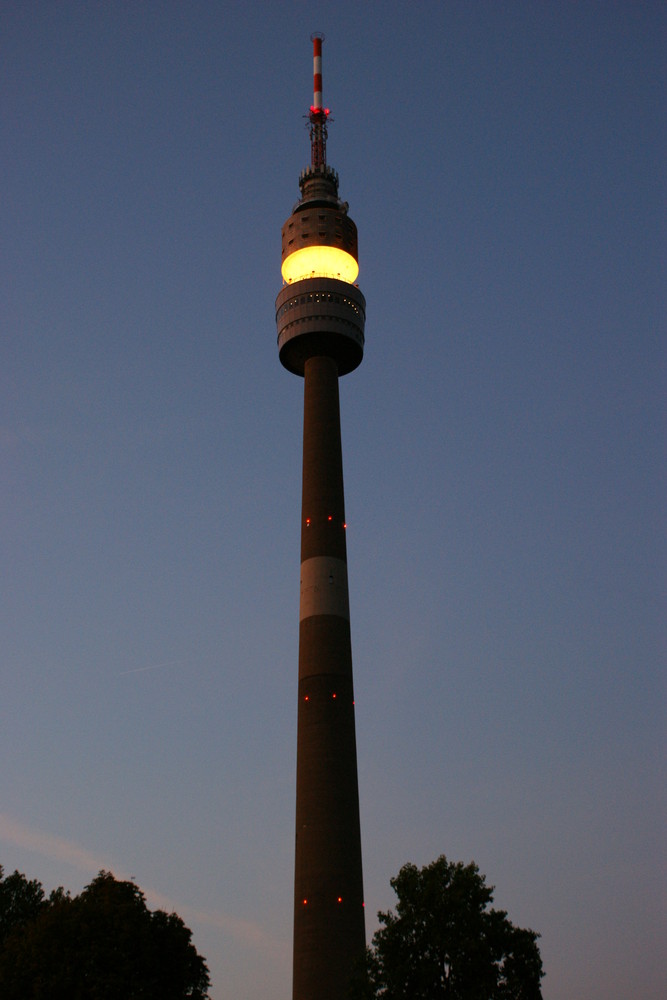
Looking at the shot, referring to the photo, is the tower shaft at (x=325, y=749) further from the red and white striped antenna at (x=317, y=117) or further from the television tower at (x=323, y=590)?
the red and white striped antenna at (x=317, y=117)

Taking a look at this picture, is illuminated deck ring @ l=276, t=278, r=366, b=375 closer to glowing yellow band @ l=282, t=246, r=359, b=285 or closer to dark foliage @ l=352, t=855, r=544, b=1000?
glowing yellow band @ l=282, t=246, r=359, b=285

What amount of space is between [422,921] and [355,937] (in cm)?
2103

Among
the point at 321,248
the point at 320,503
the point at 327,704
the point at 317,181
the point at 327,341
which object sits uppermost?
the point at 317,181

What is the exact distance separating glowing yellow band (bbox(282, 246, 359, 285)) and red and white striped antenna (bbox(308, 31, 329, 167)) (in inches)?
583

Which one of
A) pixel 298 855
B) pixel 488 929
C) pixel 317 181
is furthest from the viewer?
pixel 317 181

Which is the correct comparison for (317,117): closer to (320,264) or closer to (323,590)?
(320,264)

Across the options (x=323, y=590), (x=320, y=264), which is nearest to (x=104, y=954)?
(x=323, y=590)

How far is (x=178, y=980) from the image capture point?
64438 mm

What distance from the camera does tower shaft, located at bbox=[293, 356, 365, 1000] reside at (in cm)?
7181

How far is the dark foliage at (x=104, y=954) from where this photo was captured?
2336 inches

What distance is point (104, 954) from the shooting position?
199 ft

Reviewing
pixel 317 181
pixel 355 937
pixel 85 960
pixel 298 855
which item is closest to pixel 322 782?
pixel 298 855

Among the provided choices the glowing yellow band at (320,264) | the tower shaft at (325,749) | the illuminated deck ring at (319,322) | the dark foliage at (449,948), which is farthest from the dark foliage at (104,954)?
the glowing yellow band at (320,264)

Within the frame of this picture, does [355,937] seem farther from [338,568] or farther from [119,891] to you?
[338,568]
